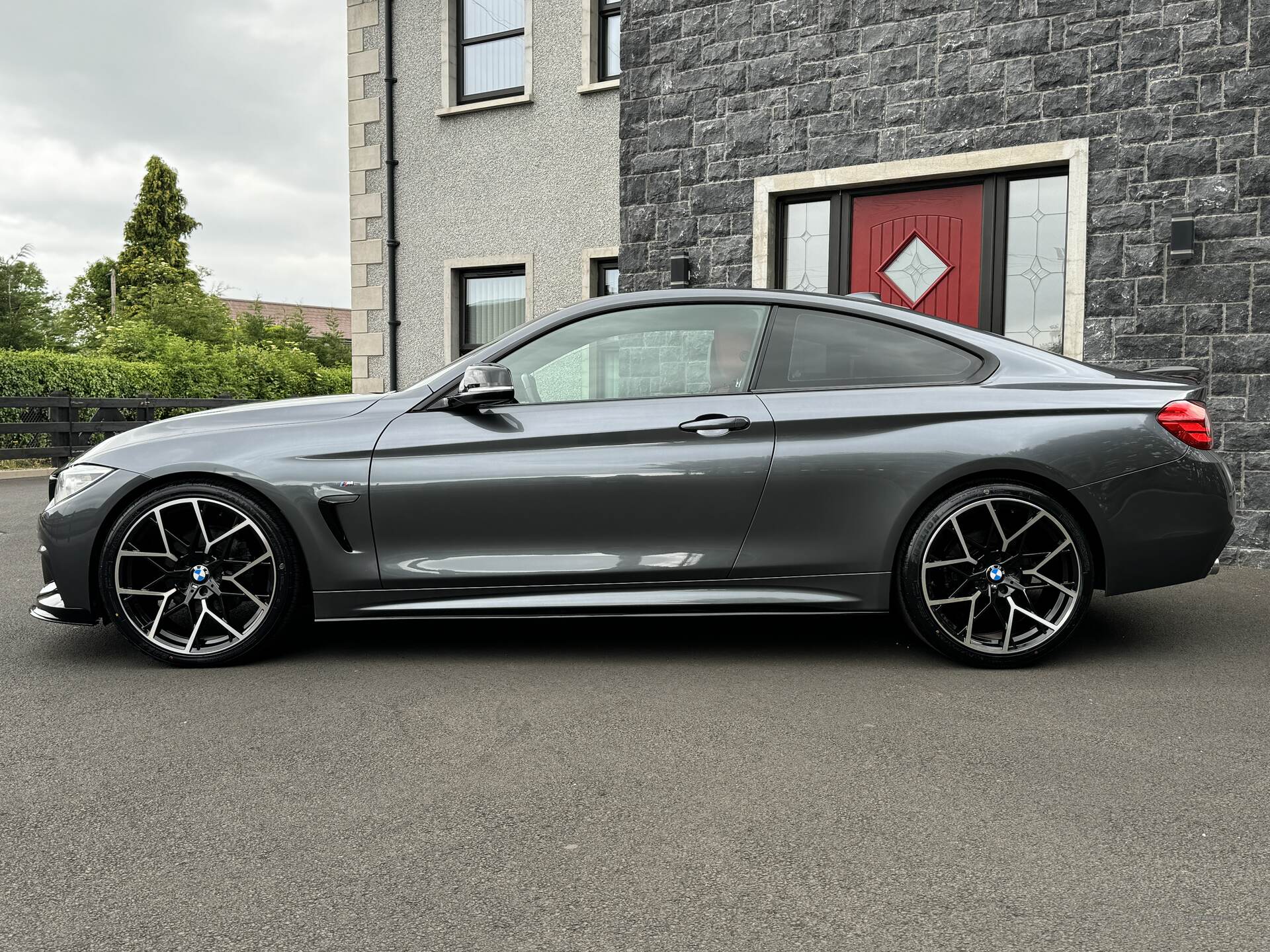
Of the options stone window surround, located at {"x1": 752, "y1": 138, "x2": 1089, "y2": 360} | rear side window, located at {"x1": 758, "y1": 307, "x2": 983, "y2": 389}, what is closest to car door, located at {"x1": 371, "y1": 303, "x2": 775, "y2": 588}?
rear side window, located at {"x1": 758, "y1": 307, "x2": 983, "y2": 389}

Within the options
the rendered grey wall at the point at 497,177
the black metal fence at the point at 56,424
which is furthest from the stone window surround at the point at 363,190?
the black metal fence at the point at 56,424

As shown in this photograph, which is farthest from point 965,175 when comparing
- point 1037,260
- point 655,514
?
point 655,514

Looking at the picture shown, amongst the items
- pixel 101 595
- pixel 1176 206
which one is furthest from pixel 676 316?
pixel 1176 206

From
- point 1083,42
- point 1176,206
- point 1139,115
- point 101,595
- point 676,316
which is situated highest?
point 1083,42

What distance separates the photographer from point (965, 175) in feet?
29.1

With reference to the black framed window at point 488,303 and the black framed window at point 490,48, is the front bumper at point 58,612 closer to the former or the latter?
the black framed window at point 488,303

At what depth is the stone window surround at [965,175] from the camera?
8.27 metres

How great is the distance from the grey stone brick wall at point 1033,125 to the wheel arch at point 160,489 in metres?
6.06

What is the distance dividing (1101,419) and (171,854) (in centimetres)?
374

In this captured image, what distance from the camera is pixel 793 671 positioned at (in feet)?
15.1

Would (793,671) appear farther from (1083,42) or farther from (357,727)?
(1083,42)

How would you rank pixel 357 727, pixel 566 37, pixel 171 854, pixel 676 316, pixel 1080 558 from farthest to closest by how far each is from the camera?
pixel 566 37
pixel 676 316
pixel 1080 558
pixel 357 727
pixel 171 854

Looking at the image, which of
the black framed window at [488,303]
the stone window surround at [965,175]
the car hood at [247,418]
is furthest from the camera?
the black framed window at [488,303]

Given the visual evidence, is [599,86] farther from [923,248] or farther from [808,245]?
[923,248]
